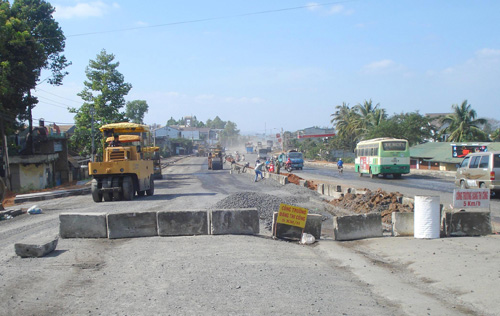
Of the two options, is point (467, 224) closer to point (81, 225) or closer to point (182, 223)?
point (182, 223)

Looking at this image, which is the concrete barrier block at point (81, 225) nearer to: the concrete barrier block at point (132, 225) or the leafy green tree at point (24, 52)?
the concrete barrier block at point (132, 225)

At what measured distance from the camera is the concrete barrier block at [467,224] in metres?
10.3

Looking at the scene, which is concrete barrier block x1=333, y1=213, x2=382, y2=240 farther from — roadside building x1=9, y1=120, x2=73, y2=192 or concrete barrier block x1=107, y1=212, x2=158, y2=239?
roadside building x1=9, y1=120, x2=73, y2=192

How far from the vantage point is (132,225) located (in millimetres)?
10508

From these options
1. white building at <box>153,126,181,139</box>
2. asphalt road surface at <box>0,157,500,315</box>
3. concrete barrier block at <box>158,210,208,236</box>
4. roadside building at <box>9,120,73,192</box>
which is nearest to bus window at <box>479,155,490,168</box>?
asphalt road surface at <box>0,157,500,315</box>

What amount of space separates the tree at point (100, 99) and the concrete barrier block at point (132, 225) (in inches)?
1319

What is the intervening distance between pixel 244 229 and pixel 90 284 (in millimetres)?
4565

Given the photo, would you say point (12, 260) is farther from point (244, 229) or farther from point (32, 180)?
point (32, 180)

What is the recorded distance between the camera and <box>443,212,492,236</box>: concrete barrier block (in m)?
10.3

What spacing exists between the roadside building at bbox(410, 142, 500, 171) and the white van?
80.3ft

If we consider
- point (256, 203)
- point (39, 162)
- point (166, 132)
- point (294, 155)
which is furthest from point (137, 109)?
point (256, 203)

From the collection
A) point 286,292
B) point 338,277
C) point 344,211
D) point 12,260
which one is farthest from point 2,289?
point 344,211

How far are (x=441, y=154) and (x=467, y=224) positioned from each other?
41873 mm

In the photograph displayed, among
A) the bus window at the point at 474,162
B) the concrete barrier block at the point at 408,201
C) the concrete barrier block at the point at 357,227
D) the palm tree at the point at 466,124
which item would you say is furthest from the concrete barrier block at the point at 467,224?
the palm tree at the point at 466,124
